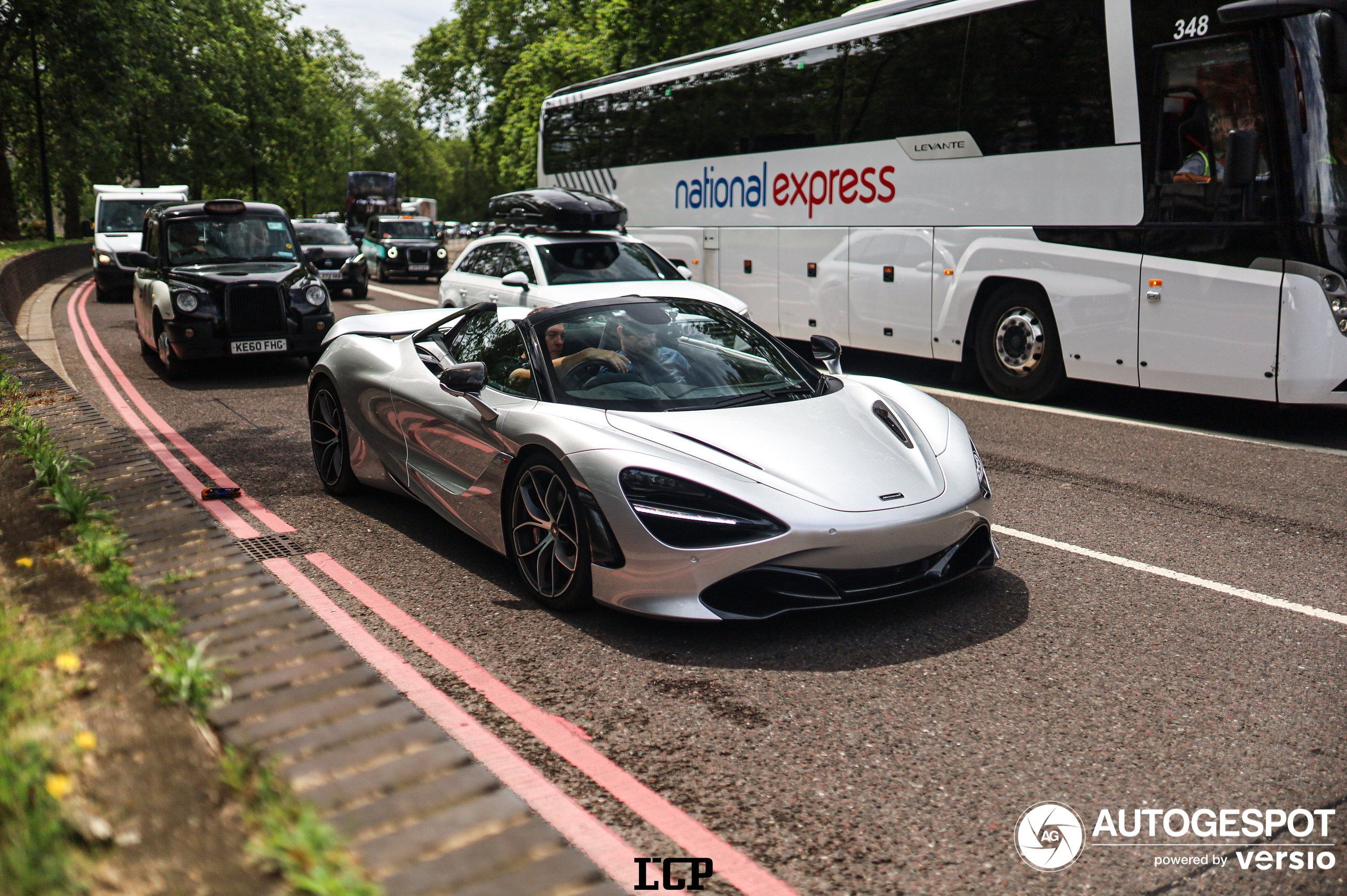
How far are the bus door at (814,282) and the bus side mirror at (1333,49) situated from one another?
5234 mm

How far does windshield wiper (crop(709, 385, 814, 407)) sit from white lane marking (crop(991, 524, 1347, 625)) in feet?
4.84

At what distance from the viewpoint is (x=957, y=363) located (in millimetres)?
12352

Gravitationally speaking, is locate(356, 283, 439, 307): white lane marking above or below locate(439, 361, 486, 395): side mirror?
above

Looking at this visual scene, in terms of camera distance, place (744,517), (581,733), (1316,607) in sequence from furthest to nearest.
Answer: (1316,607), (744,517), (581,733)

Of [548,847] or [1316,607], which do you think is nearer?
[548,847]

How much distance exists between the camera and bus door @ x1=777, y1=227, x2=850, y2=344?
12961mm

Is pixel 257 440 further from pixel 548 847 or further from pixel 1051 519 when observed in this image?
pixel 548 847

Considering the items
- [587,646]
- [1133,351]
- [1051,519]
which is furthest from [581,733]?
[1133,351]

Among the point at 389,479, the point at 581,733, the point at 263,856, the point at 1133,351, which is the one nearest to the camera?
the point at 263,856

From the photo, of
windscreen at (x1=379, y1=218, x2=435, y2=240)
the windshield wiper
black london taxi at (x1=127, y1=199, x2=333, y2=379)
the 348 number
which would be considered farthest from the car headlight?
windscreen at (x1=379, y1=218, x2=435, y2=240)

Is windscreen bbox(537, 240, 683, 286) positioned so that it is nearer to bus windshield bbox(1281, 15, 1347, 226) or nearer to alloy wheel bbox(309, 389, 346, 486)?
alloy wheel bbox(309, 389, 346, 486)

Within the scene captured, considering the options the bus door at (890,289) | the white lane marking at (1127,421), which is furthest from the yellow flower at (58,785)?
the bus door at (890,289)

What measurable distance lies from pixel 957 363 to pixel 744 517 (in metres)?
8.63

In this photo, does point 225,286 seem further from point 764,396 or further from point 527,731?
point 527,731
